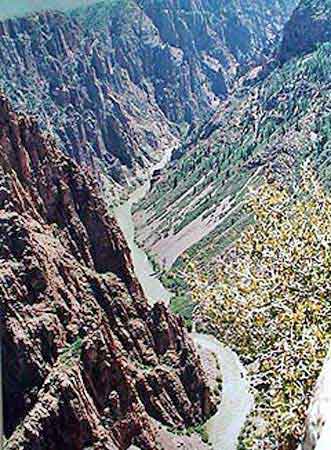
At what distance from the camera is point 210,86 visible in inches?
4321

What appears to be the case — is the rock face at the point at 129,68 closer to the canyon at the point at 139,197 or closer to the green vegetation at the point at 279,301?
the canyon at the point at 139,197

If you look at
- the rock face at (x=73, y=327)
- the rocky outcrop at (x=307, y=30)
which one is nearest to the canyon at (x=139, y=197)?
the rock face at (x=73, y=327)

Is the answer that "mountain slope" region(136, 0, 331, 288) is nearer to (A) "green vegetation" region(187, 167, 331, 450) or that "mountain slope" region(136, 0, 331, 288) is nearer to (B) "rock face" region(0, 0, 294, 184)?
(B) "rock face" region(0, 0, 294, 184)

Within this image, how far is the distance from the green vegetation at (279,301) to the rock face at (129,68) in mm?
62236

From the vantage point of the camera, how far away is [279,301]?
Answer: 13.1ft

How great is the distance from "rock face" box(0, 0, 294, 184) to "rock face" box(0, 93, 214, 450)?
1502 inches

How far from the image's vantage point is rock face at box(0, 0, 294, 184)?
265 feet

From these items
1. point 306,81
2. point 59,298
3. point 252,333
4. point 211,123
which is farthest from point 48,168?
point 211,123

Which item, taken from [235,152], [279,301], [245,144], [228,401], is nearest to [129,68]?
[235,152]

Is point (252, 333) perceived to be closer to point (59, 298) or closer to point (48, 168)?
point (59, 298)

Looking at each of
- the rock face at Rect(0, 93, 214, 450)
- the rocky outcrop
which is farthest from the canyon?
the rocky outcrop

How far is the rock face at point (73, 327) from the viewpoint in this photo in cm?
2014

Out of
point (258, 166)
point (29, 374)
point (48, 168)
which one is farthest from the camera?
point (258, 166)

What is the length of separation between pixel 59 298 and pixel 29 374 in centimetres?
324
